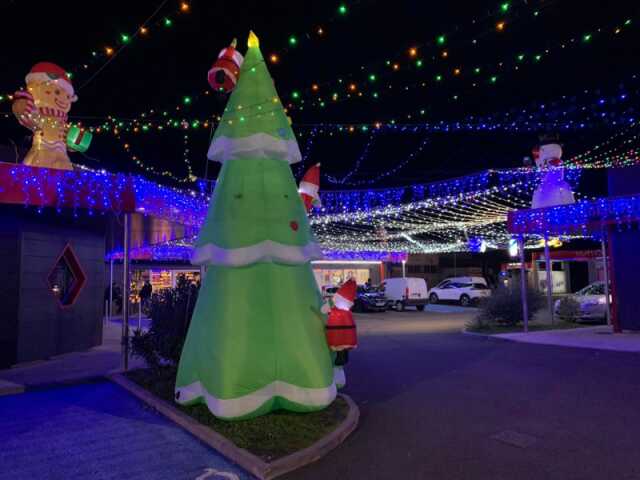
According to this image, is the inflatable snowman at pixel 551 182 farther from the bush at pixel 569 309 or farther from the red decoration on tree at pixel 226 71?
the red decoration on tree at pixel 226 71

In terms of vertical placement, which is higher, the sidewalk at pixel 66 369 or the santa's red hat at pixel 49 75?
the santa's red hat at pixel 49 75

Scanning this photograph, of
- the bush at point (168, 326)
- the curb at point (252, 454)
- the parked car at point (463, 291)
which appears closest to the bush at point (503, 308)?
the curb at point (252, 454)

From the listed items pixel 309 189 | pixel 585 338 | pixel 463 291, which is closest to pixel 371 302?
pixel 463 291

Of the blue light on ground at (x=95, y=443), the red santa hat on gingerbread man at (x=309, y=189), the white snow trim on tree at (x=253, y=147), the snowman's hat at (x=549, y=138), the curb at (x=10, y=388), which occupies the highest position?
the snowman's hat at (x=549, y=138)

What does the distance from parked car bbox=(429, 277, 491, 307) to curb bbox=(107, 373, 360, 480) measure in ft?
82.3

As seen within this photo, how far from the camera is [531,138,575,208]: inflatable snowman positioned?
56.2ft

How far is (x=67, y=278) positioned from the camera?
11.6 metres

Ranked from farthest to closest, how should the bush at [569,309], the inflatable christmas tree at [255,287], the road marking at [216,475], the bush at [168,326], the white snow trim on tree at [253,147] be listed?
the bush at [569,309] < the bush at [168,326] < the white snow trim on tree at [253,147] < the inflatable christmas tree at [255,287] < the road marking at [216,475]

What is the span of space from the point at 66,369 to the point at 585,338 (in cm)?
1234

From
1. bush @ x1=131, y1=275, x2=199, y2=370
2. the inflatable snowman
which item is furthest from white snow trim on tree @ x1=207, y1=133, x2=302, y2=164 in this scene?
the inflatable snowman

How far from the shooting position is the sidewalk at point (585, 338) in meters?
11.5

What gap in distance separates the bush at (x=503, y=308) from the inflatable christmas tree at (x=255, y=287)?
11.2 metres

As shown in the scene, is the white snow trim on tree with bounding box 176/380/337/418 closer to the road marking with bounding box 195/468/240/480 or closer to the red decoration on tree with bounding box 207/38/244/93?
the road marking with bounding box 195/468/240/480

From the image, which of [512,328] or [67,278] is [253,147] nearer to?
[67,278]
